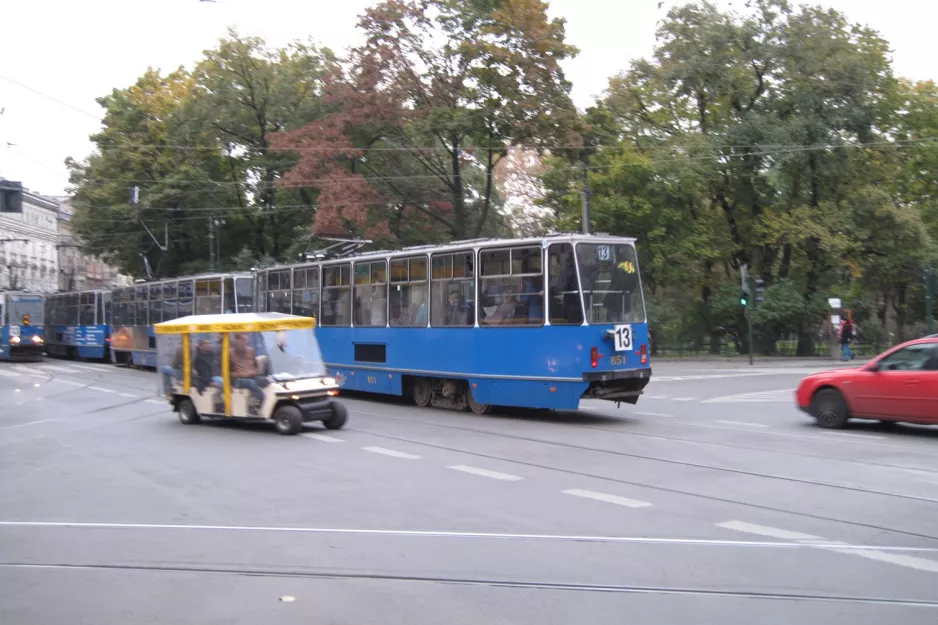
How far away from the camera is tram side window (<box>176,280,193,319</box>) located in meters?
32.2

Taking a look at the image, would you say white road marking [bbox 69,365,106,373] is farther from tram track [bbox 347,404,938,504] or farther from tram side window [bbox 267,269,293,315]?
tram track [bbox 347,404,938,504]

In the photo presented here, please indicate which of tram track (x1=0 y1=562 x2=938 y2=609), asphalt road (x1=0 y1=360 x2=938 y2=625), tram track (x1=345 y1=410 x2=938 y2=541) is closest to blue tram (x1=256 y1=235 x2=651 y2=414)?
asphalt road (x1=0 y1=360 x2=938 y2=625)

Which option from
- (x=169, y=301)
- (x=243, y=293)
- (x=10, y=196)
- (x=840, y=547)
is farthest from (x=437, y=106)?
(x=840, y=547)

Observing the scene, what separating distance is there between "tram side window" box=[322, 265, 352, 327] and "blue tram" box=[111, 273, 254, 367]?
7040mm

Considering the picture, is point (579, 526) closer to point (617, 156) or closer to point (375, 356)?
point (375, 356)

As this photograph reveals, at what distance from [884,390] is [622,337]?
4.18 m

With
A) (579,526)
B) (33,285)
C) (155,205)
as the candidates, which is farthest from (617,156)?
(33,285)

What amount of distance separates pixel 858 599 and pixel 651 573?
4.41 ft

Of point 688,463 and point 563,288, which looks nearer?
point 688,463

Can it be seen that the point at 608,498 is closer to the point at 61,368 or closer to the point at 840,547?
the point at 840,547

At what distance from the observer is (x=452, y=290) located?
17.9m

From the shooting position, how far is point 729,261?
4272 cm

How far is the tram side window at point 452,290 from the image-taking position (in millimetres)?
17469

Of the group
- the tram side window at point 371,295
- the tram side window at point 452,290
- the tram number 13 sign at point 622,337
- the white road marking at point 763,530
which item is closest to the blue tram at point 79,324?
the tram side window at point 371,295
